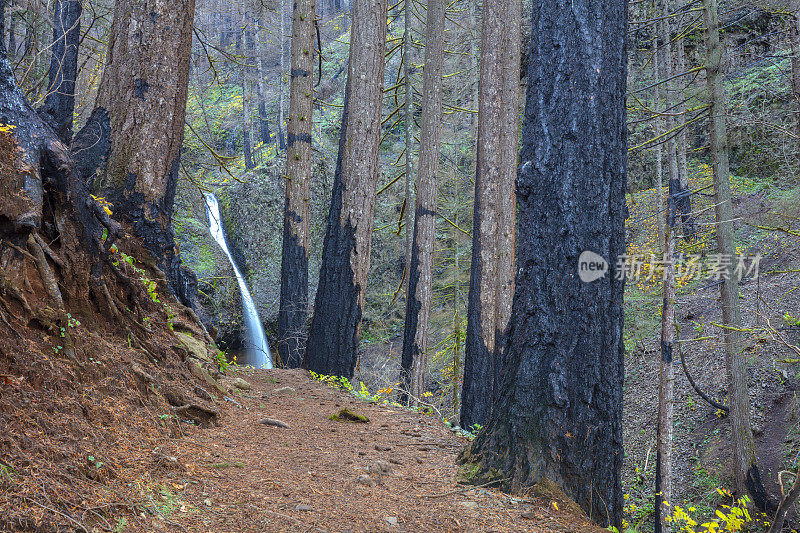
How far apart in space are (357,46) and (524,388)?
616cm

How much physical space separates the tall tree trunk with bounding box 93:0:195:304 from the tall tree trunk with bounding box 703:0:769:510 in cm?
809

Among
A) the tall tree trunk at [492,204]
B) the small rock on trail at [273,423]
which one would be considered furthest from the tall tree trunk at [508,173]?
the small rock on trail at [273,423]

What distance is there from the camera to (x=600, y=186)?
315 centimetres

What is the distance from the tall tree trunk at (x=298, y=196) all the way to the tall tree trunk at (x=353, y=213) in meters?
1.46

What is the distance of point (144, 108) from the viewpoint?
4594 mm

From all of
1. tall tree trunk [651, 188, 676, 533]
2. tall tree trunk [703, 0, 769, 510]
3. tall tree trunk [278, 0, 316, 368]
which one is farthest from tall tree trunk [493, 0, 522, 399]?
tall tree trunk [278, 0, 316, 368]

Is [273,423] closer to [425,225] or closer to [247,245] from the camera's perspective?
[425,225]

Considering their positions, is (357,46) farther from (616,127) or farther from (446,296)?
(446,296)

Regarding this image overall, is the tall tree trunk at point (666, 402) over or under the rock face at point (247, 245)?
under

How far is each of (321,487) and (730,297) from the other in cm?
805

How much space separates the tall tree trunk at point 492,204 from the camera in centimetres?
777

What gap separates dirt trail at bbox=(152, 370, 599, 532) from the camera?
2.37 m
